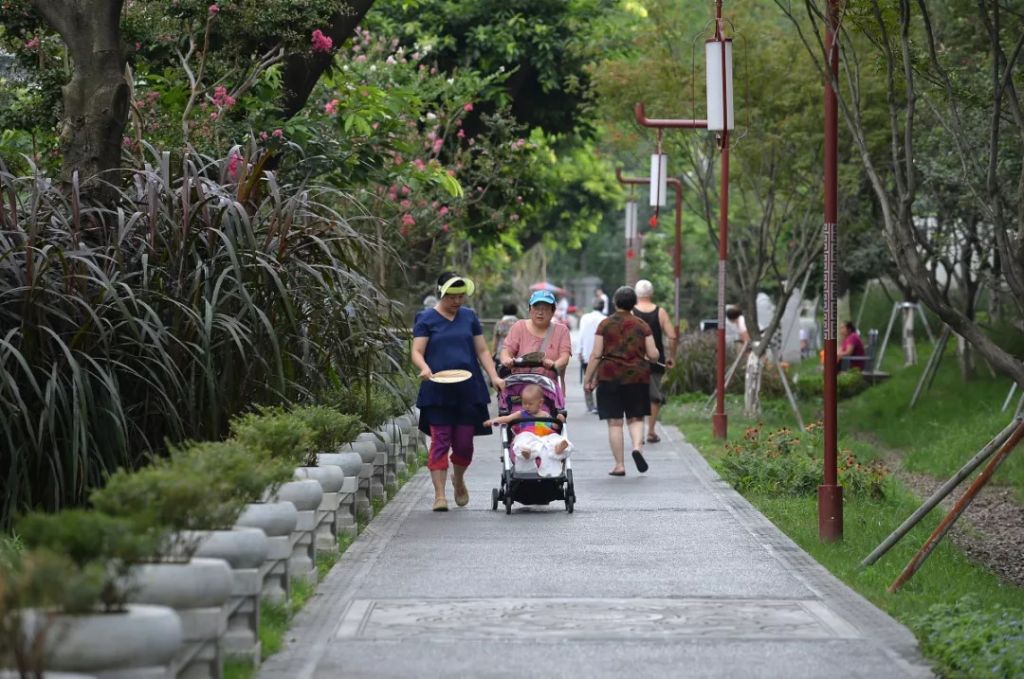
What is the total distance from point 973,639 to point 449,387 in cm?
666

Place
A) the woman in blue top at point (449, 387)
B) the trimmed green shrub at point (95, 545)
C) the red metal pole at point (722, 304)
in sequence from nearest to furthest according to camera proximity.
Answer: the trimmed green shrub at point (95, 545) → the woman in blue top at point (449, 387) → the red metal pole at point (722, 304)

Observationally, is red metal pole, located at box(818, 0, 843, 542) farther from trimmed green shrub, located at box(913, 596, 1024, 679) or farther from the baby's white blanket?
trimmed green shrub, located at box(913, 596, 1024, 679)

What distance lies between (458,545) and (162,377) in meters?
2.26

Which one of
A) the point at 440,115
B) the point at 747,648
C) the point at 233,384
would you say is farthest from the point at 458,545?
the point at 440,115

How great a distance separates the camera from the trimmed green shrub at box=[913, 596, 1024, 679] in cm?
747

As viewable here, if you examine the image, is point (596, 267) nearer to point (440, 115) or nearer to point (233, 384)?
point (440, 115)

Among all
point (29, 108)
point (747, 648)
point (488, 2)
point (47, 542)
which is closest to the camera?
point (47, 542)

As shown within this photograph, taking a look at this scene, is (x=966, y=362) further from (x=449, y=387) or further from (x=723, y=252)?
(x=449, y=387)

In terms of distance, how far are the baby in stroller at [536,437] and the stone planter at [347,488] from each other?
75.3 inches

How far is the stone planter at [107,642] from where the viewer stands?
18.1 ft

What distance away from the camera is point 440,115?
2636 centimetres

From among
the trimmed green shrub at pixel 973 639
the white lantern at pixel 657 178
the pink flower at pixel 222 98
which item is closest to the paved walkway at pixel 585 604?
the trimmed green shrub at pixel 973 639

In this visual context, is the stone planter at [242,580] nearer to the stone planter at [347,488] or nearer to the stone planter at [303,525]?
the stone planter at [303,525]

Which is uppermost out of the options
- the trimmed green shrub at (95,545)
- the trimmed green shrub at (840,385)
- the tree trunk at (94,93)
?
the tree trunk at (94,93)
